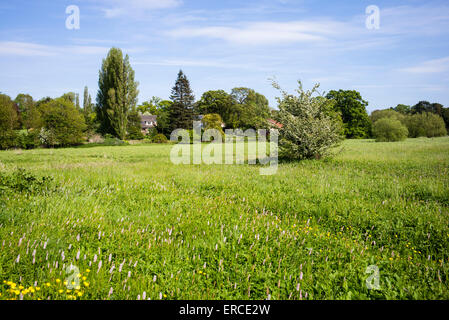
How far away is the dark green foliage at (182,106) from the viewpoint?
2437 inches

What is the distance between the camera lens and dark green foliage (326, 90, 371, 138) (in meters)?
62.9

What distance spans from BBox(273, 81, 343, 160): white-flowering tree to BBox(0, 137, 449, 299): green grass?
7.58 meters

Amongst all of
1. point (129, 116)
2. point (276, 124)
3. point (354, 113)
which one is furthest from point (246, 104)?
point (276, 124)

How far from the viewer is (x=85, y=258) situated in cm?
341

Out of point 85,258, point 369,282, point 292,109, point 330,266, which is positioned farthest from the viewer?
point 292,109

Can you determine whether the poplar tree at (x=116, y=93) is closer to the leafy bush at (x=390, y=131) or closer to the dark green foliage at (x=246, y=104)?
the dark green foliage at (x=246, y=104)

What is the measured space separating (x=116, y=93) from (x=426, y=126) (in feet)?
206

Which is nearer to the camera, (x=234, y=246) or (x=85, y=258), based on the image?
(x=85, y=258)

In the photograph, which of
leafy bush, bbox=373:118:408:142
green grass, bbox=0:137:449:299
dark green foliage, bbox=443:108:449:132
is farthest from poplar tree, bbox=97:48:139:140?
dark green foliage, bbox=443:108:449:132

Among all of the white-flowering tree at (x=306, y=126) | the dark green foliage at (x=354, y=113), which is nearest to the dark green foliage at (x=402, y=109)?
the dark green foliage at (x=354, y=113)
